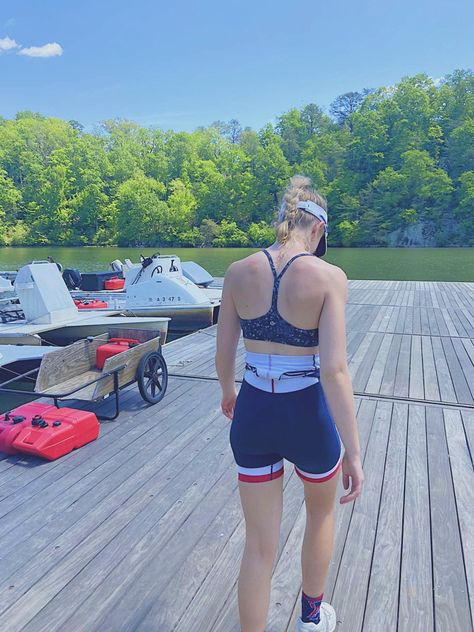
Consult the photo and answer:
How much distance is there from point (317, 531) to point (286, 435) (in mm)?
415

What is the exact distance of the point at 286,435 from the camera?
1545mm

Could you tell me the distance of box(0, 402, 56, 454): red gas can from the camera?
350 centimetres

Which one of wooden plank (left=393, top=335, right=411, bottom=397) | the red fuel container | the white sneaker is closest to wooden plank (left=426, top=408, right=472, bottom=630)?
the white sneaker

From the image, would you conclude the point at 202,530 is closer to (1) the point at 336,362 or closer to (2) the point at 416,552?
(2) the point at 416,552

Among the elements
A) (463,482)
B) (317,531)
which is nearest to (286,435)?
(317,531)

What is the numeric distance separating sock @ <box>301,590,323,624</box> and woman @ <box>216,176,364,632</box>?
185 mm

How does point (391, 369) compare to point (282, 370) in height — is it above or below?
below

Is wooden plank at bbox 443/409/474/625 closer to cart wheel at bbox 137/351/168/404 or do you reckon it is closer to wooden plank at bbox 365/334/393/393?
wooden plank at bbox 365/334/393/393

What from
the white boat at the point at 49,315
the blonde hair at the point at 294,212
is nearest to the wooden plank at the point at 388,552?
the blonde hair at the point at 294,212

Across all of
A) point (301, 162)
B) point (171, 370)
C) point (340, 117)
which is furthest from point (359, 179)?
point (171, 370)

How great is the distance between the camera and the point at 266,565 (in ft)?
5.32

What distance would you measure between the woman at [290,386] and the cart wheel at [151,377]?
9.44ft

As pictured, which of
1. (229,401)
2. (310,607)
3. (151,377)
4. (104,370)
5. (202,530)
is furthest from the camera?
(151,377)

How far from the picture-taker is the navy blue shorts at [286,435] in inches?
60.7
